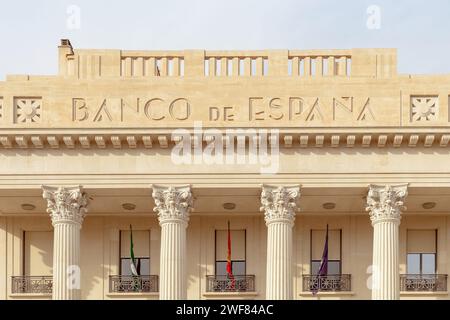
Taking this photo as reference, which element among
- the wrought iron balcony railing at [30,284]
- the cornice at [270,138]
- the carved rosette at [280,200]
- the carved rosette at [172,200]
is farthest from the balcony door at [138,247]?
the carved rosette at [280,200]

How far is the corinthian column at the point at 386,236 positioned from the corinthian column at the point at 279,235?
304 centimetres

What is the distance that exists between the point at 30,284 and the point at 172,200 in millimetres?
7613

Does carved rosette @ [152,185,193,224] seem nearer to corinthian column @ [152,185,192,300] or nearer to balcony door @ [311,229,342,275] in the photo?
corinthian column @ [152,185,192,300]

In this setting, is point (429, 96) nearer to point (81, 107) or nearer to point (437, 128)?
point (437, 128)

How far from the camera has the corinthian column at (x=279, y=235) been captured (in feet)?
243

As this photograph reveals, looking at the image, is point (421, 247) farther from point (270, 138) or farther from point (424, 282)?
point (270, 138)

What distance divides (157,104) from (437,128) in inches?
415

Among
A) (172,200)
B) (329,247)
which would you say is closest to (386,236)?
(329,247)

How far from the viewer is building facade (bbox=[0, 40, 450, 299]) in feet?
244

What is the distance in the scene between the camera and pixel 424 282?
77.7 metres

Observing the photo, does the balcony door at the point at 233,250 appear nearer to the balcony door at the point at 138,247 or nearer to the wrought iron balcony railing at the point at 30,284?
the balcony door at the point at 138,247

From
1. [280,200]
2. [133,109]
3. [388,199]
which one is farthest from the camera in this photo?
[133,109]
